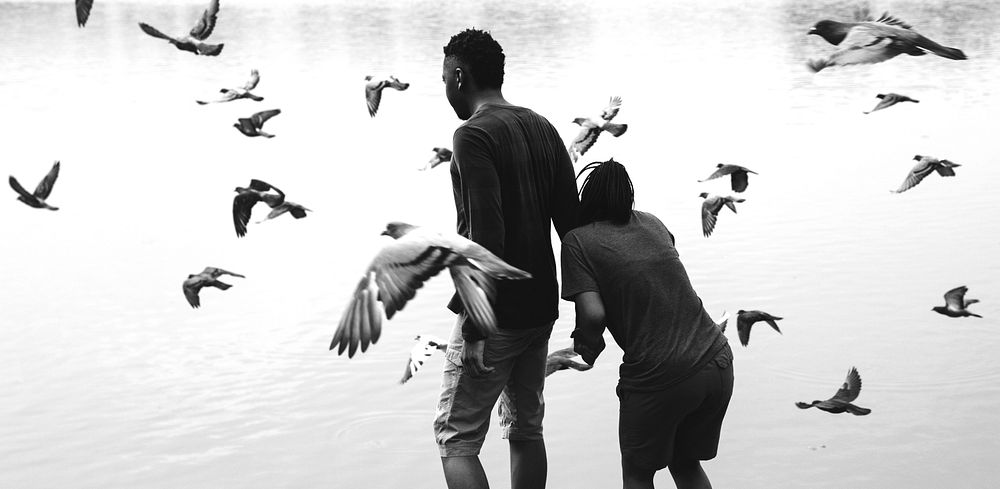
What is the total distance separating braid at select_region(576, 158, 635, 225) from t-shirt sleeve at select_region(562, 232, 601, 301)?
0.11 meters

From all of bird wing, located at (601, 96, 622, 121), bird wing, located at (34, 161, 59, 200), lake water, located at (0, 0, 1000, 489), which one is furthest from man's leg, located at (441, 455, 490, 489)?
bird wing, located at (34, 161, 59, 200)

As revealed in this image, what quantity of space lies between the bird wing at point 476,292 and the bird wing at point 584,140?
8.38 feet

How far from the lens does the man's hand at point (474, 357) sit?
368cm

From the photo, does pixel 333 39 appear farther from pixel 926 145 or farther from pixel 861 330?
pixel 861 330

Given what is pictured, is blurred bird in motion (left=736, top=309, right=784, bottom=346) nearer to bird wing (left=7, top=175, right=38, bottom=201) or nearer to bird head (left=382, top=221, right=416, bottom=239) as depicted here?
bird head (left=382, top=221, right=416, bottom=239)

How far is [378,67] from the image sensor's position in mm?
20000

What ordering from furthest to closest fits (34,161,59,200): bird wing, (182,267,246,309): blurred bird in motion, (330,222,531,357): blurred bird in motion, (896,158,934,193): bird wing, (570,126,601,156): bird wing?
(896,158,934,193): bird wing < (182,267,246,309): blurred bird in motion < (34,161,59,200): bird wing < (570,126,601,156): bird wing < (330,222,531,357): blurred bird in motion

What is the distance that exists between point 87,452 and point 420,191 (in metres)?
5.42

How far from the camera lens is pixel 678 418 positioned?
362 cm

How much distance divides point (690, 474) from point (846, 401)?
164cm

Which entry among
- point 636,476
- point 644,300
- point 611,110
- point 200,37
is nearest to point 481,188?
point 644,300

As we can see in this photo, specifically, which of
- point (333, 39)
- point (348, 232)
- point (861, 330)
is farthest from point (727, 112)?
point (333, 39)

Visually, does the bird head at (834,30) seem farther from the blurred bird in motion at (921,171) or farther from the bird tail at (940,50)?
the blurred bird in motion at (921,171)

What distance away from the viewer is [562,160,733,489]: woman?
3562 mm
